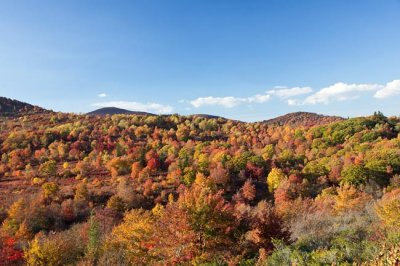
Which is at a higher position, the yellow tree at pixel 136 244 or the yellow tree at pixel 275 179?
the yellow tree at pixel 136 244

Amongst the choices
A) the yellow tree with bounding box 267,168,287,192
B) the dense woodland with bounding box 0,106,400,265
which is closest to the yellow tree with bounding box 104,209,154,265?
the dense woodland with bounding box 0,106,400,265

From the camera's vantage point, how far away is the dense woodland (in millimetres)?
19156

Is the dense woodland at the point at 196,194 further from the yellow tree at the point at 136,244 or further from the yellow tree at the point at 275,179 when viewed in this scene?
the yellow tree at the point at 275,179

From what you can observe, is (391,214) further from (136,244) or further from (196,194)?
(136,244)

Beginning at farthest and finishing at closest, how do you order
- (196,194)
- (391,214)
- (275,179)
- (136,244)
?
(275,179) → (136,244) → (391,214) → (196,194)

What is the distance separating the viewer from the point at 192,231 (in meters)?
19.2

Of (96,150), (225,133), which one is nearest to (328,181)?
(96,150)

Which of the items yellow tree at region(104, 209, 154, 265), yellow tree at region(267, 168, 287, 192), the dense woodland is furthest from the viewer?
yellow tree at region(267, 168, 287, 192)

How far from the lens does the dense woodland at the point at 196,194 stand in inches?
754

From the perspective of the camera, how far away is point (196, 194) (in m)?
20.9

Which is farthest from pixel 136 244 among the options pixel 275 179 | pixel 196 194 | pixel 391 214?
pixel 275 179

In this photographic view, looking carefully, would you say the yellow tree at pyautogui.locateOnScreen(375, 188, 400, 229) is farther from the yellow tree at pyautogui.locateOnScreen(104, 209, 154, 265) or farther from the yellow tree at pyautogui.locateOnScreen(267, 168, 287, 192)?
the yellow tree at pyautogui.locateOnScreen(267, 168, 287, 192)

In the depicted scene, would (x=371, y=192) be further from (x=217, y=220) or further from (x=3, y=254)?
(x=3, y=254)

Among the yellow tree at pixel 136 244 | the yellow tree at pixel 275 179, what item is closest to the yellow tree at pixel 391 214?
the yellow tree at pixel 136 244
